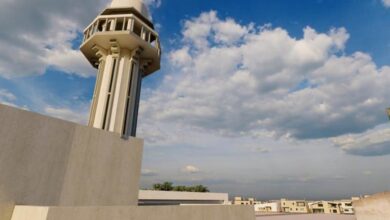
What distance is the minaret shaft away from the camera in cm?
1524

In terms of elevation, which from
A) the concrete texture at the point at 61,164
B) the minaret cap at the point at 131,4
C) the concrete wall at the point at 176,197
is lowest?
the concrete wall at the point at 176,197

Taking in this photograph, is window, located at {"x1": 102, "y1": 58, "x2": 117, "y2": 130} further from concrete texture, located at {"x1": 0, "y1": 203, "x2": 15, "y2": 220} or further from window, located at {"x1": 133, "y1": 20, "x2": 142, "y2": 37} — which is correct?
concrete texture, located at {"x1": 0, "y1": 203, "x2": 15, "y2": 220}

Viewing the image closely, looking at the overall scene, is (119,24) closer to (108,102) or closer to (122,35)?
(122,35)

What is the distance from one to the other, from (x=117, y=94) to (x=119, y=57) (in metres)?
2.86

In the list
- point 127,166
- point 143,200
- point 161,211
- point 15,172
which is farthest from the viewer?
point 143,200

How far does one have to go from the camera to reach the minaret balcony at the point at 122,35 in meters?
15.9

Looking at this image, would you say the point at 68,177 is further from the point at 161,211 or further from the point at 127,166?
the point at 161,211

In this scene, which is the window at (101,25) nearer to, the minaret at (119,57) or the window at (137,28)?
the minaret at (119,57)

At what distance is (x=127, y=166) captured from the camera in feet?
40.1

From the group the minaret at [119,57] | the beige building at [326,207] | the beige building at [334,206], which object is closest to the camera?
the minaret at [119,57]

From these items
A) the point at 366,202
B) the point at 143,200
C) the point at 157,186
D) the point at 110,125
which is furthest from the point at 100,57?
the point at 157,186

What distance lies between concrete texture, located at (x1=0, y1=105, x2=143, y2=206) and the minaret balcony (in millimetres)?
7485

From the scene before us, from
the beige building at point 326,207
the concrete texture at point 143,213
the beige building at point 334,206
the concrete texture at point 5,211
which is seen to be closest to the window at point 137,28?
the concrete texture at point 143,213

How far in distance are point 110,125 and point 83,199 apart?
222 inches
